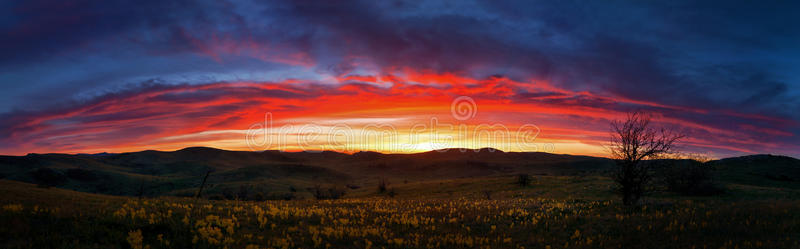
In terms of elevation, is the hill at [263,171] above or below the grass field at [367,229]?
below

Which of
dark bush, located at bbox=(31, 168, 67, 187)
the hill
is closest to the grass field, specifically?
the hill

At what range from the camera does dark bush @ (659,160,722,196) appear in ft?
91.9

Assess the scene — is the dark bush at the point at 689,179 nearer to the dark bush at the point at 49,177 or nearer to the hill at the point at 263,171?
the hill at the point at 263,171

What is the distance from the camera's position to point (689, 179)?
29.2 meters

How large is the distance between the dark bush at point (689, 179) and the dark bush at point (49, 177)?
91283mm

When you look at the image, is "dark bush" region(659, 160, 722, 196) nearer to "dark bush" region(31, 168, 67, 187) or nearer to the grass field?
the grass field

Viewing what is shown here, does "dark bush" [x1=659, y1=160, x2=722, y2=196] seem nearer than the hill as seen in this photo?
Yes

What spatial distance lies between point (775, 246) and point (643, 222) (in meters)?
3.75

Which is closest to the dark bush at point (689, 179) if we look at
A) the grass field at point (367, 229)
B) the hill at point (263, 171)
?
the hill at point (263, 171)

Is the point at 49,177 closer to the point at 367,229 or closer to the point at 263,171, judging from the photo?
the point at 263,171

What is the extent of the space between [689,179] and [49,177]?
96271mm

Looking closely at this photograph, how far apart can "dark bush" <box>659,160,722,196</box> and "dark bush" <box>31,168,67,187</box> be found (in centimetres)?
9128

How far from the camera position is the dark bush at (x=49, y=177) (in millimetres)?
63938

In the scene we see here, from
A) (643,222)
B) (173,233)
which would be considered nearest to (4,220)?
(173,233)
